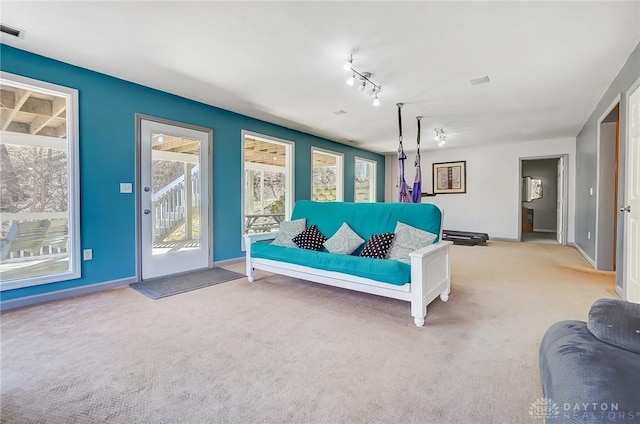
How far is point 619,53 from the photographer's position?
270 centimetres

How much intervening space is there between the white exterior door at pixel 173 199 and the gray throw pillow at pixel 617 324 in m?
3.99

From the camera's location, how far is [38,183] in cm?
285

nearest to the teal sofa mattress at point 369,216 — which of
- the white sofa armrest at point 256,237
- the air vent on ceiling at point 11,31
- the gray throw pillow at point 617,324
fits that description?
the white sofa armrest at point 256,237

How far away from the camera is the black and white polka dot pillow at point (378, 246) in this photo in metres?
2.82

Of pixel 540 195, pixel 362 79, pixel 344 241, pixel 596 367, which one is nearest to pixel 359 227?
pixel 344 241

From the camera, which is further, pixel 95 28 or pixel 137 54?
pixel 137 54

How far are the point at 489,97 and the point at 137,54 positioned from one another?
4138 mm

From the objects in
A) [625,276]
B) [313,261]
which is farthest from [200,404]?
[625,276]

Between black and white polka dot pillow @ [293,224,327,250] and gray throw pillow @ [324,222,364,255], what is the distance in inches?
4.2

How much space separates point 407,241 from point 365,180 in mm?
5736

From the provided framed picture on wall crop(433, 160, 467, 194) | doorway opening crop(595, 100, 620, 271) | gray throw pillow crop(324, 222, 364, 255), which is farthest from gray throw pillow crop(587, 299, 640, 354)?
framed picture on wall crop(433, 160, 467, 194)

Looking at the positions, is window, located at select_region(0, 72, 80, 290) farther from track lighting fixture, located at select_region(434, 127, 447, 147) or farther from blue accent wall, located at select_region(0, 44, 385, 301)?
track lighting fixture, located at select_region(434, 127, 447, 147)

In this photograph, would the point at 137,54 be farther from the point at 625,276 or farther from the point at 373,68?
the point at 625,276

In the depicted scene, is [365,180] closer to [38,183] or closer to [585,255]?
[585,255]
